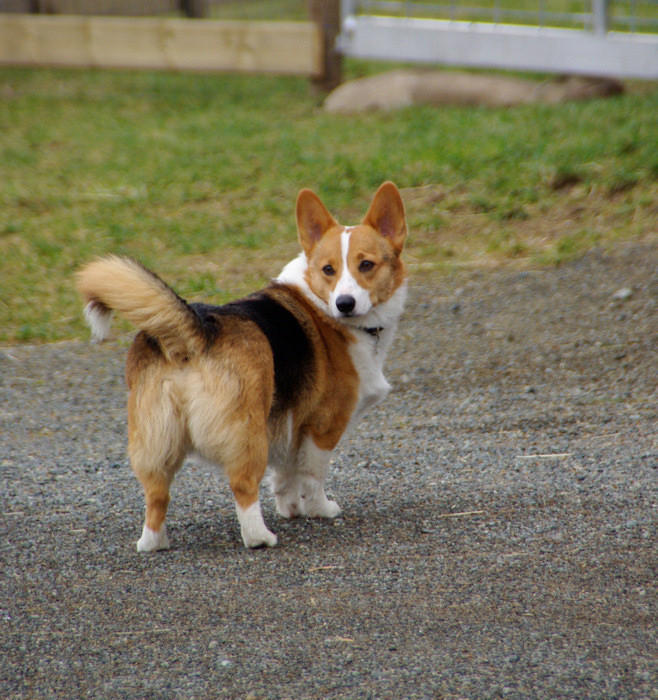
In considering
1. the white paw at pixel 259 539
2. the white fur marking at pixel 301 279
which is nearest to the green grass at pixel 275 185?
the white fur marking at pixel 301 279

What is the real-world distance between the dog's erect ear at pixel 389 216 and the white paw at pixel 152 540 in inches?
61.8

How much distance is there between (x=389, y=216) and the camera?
4.63 m

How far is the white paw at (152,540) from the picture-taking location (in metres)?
3.96

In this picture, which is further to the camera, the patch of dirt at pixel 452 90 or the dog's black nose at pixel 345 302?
the patch of dirt at pixel 452 90

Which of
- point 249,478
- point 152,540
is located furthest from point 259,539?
point 152,540

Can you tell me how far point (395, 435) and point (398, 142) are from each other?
18.6ft

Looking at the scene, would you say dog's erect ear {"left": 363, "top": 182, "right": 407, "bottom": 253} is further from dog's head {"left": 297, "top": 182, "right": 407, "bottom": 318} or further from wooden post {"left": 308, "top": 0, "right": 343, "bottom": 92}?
wooden post {"left": 308, "top": 0, "right": 343, "bottom": 92}

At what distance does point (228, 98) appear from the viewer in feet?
44.3

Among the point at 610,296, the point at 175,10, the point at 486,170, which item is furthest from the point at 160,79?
the point at 610,296

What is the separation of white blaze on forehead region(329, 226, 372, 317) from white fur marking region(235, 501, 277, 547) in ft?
2.86

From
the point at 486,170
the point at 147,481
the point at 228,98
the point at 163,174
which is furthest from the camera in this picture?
the point at 228,98

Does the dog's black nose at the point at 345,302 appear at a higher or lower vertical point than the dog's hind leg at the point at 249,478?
higher

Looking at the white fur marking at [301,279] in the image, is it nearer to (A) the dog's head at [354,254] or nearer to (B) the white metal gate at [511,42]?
(A) the dog's head at [354,254]

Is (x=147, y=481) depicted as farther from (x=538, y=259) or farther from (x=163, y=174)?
(x=163, y=174)
